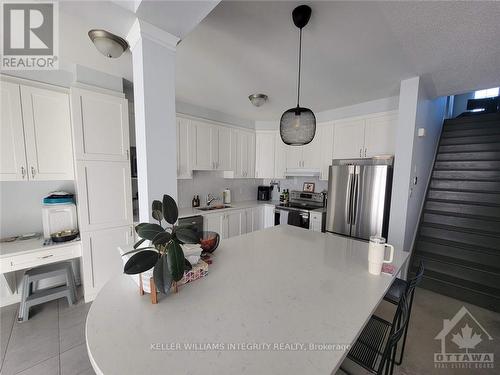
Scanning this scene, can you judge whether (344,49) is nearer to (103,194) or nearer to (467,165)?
(103,194)

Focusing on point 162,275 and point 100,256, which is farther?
point 100,256

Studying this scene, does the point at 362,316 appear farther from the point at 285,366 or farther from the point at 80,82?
the point at 80,82

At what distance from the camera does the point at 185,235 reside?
948 mm

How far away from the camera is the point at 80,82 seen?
220 cm

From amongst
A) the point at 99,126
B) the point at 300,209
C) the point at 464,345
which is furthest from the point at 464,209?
the point at 99,126

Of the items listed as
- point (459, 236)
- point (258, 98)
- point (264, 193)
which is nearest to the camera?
point (258, 98)

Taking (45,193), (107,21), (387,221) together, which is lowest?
(387,221)

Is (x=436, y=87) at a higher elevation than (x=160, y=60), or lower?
higher

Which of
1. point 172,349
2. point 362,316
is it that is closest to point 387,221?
point 362,316

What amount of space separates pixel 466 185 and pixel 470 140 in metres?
1.12

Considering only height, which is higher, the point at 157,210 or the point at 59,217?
the point at 157,210

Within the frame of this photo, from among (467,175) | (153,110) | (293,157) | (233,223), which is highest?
(153,110)

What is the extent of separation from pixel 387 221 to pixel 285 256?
1.97 metres

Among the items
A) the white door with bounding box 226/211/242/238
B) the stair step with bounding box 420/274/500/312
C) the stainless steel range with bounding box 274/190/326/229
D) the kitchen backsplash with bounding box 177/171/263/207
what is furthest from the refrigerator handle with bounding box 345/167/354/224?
the kitchen backsplash with bounding box 177/171/263/207
